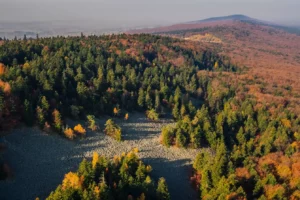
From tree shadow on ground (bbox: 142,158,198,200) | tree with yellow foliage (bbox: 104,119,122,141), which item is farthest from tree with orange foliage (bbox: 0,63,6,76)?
tree shadow on ground (bbox: 142,158,198,200)

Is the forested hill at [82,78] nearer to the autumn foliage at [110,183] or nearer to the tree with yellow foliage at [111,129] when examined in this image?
the tree with yellow foliage at [111,129]

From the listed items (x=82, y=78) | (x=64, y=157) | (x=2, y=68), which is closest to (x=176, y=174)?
(x=64, y=157)

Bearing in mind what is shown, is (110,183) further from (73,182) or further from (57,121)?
(57,121)

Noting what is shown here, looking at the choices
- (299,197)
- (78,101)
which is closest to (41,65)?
(78,101)

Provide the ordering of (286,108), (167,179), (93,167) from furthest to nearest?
(286,108) < (167,179) < (93,167)

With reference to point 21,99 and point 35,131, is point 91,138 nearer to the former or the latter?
point 35,131

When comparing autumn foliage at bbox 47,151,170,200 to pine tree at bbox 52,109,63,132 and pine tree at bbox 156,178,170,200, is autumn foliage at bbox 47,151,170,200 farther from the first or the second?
pine tree at bbox 52,109,63,132

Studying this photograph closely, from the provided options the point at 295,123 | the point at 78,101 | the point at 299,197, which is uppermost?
the point at 78,101
